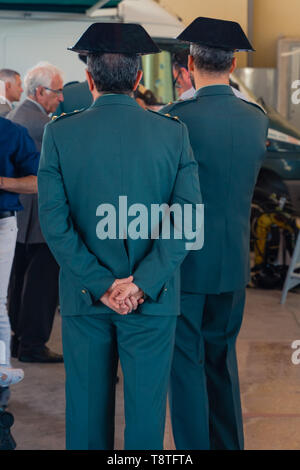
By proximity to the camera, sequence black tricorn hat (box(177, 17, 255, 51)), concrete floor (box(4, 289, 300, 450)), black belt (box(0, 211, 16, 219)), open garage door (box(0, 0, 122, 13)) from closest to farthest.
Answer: black tricorn hat (box(177, 17, 255, 51))
concrete floor (box(4, 289, 300, 450))
black belt (box(0, 211, 16, 219))
open garage door (box(0, 0, 122, 13))

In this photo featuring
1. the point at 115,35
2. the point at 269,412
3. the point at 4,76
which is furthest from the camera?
the point at 4,76

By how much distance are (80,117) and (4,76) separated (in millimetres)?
3292

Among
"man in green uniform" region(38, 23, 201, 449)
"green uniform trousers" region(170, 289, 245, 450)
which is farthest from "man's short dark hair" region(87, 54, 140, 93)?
"green uniform trousers" region(170, 289, 245, 450)

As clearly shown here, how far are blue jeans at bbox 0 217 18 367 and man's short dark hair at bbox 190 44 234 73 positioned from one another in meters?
1.38

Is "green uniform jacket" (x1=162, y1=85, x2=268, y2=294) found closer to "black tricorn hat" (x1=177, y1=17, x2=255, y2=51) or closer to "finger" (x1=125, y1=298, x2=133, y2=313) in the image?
"black tricorn hat" (x1=177, y1=17, x2=255, y2=51)

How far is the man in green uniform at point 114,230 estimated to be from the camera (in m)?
2.27

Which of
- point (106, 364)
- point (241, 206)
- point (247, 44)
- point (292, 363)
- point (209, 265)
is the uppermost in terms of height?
point (247, 44)

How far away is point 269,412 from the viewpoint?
12.4ft

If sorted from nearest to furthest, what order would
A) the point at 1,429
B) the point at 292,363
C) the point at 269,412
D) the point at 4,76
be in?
the point at 1,429 → the point at 269,412 → the point at 292,363 → the point at 4,76

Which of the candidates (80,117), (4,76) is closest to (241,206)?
(80,117)

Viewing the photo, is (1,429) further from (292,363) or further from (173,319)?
(292,363)

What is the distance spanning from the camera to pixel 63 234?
2273 mm

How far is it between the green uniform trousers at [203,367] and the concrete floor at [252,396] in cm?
58

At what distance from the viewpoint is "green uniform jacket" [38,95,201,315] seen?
227 cm
